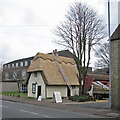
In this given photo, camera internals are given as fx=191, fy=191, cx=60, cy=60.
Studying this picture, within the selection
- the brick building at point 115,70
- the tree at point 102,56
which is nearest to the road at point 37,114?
the brick building at point 115,70

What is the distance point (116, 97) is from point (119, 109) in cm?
116

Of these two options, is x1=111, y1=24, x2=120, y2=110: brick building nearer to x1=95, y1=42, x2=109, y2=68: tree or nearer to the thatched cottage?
the thatched cottage

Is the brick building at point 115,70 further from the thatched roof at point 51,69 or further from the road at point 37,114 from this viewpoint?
the thatched roof at point 51,69

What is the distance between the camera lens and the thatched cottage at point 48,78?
28.6 m

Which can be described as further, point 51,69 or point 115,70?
point 51,69

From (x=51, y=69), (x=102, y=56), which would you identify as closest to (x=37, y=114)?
(x=51, y=69)

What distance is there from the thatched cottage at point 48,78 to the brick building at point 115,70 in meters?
12.0

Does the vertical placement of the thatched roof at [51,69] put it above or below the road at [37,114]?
above

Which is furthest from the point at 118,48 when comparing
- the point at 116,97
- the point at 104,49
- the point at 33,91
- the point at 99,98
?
the point at 104,49

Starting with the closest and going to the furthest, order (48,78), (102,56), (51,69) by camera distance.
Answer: (48,78), (51,69), (102,56)

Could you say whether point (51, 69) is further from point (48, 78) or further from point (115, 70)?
point (115, 70)

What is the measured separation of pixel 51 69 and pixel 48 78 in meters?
2.53

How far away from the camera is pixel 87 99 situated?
2578 centimetres

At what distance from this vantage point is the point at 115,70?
58.1ft
